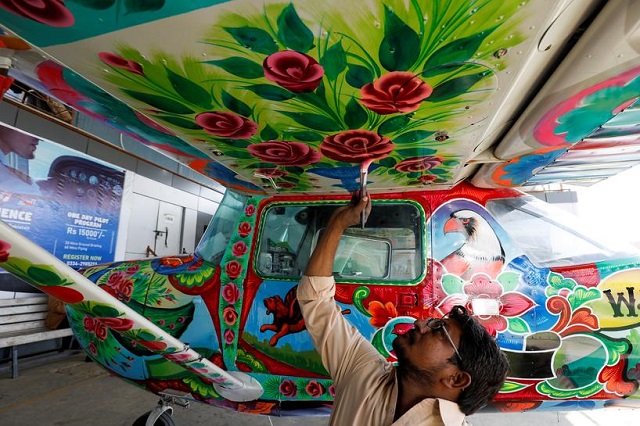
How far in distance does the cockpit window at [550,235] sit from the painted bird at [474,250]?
139 mm

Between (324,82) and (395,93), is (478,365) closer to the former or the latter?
(395,93)

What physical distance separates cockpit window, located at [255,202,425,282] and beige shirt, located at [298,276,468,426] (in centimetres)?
74

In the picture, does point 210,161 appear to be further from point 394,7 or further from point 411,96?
point 394,7

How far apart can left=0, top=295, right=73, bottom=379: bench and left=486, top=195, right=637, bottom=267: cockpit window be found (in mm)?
6147

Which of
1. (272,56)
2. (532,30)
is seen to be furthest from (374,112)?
(532,30)

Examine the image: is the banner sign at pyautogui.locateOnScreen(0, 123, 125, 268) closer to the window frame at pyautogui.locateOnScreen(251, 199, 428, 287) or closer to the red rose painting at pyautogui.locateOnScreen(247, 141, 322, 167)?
the window frame at pyautogui.locateOnScreen(251, 199, 428, 287)

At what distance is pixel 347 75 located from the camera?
133 cm

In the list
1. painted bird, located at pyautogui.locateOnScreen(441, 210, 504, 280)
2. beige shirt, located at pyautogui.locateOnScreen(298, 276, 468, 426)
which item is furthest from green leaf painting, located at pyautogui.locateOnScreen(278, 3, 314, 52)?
painted bird, located at pyautogui.locateOnScreen(441, 210, 504, 280)

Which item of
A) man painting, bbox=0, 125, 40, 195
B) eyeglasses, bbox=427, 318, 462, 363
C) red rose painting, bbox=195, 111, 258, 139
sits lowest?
eyeglasses, bbox=427, 318, 462, 363

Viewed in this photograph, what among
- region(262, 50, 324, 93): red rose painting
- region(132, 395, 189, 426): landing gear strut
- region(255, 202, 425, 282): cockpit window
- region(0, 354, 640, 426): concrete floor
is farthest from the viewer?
region(0, 354, 640, 426): concrete floor

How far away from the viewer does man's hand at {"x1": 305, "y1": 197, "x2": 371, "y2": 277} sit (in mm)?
1850

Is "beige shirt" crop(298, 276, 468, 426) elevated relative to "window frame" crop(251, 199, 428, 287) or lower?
lower

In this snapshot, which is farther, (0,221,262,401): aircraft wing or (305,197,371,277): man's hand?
(305,197,371,277): man's hand

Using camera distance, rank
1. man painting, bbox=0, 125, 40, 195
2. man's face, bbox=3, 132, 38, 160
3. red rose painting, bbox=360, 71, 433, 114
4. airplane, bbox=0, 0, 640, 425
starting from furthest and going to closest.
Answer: man's face, bbox=3, 132, 38, 160, man painting, bbox=0, 125, 40, 195, red rose painting, bbox=360, 71, 433, 114, airplane, bbox=0, 0, 640, 425
